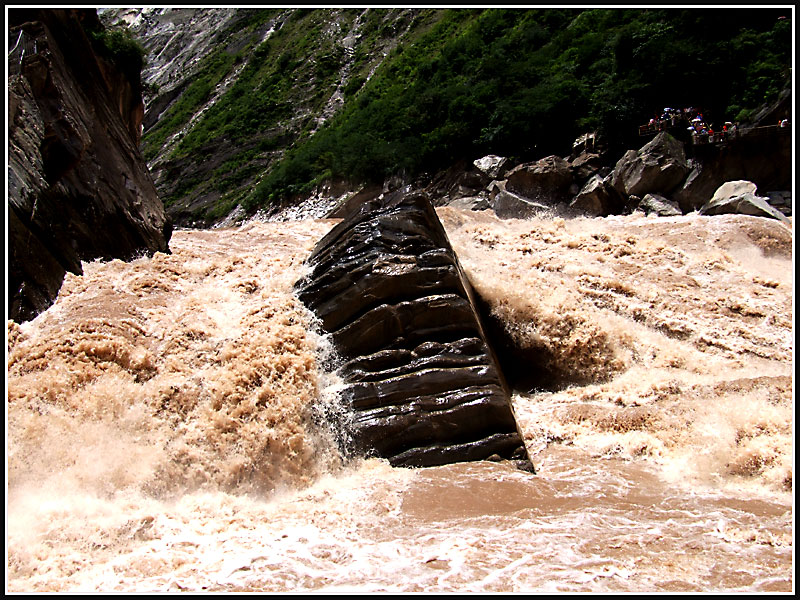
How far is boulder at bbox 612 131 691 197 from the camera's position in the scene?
20172mm

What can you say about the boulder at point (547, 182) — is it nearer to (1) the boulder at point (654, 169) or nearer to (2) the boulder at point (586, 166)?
(2) the boulder at point (586, 166)

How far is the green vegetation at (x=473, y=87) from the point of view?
2325cm

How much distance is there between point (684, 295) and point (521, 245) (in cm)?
384

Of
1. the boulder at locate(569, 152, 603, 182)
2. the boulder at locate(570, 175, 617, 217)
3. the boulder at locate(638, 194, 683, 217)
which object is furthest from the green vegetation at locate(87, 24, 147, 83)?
the boulder at locate(638, 194, 683, 217)

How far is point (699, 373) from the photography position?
29.6 ft

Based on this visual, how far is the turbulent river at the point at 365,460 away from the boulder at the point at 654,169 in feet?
28.7

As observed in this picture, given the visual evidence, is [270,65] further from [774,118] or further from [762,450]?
[762,450]

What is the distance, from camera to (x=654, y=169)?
20203 mm

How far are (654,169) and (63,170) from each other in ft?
56.0

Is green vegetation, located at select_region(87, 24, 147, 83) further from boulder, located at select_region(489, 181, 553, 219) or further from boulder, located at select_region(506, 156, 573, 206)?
boulder, located at select_region(506, 156, 573, 206)

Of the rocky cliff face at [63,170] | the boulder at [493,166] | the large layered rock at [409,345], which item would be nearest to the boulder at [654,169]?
the boulder at [493,166]

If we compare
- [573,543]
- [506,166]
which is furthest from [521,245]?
[506,166]

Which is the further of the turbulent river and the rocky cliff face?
the rocky cliff face

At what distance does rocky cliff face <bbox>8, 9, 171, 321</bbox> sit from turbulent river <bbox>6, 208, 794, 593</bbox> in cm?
75
